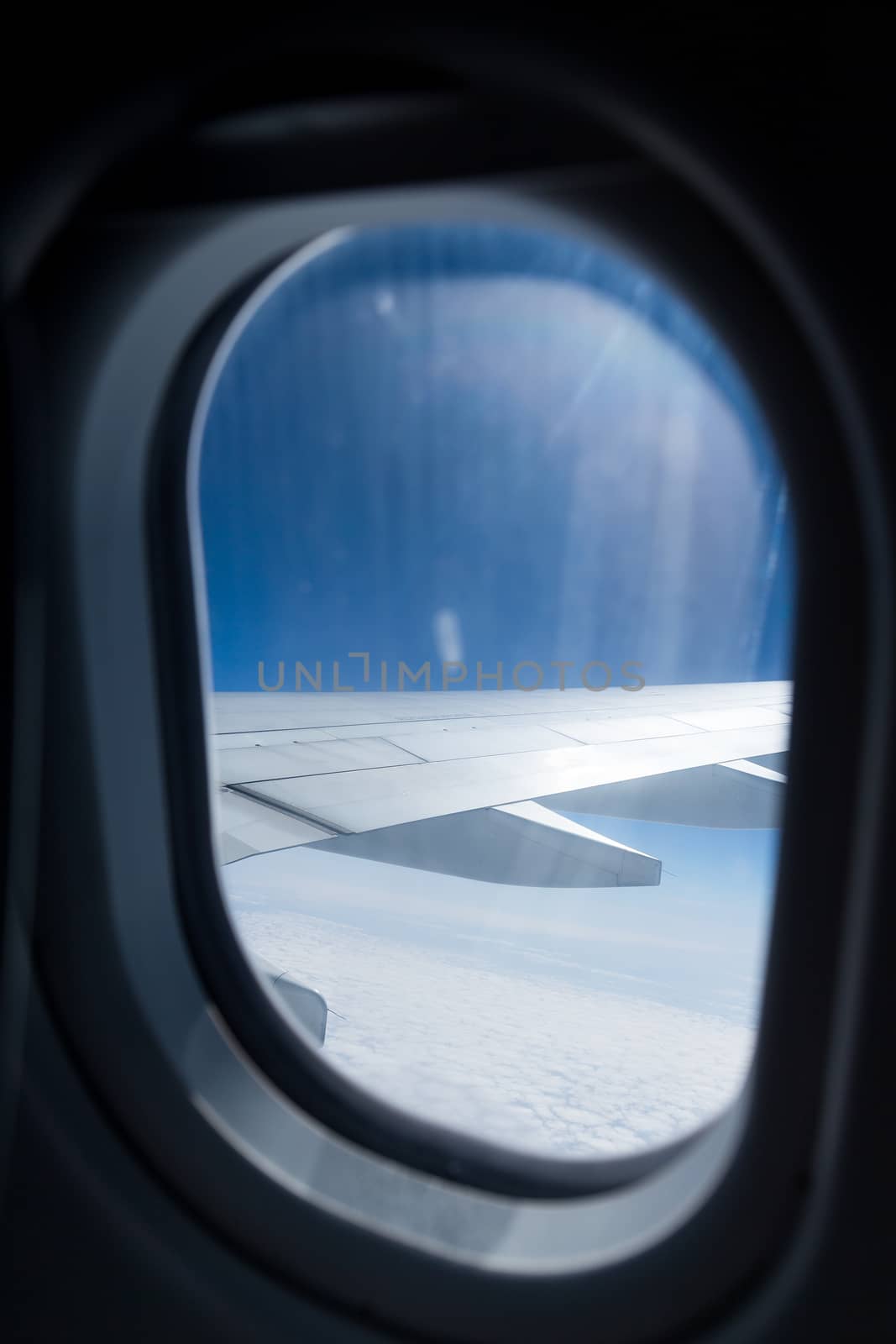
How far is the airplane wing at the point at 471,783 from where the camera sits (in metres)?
2.28

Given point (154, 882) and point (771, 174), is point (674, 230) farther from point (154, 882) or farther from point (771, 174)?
point (154, 882)

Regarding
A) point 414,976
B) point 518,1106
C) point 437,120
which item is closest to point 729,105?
point 437,120

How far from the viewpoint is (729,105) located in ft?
1.67

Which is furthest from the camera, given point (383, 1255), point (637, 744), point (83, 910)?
point (637, 744)

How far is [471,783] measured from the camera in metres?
2.89

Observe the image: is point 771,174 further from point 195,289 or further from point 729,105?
point 195,289

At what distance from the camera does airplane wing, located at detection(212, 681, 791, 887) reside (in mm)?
2283

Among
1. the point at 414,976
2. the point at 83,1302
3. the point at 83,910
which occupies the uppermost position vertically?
the point at 83,910

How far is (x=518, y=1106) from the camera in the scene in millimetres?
2137

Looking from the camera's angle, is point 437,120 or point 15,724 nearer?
point 437,120

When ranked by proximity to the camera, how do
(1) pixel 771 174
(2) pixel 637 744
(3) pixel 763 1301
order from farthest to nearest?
(2) pixel 637 744 → (3) pixel 763 1301 → (1) pixel 771 174

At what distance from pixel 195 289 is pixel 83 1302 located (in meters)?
0.93

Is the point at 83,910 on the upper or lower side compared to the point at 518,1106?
upper

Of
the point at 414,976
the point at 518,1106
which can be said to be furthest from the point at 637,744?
the point at 518,1106
